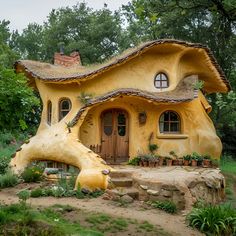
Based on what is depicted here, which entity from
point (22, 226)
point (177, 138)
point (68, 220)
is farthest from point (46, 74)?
point (22, 226)

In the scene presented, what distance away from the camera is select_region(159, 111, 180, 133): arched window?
17938mm

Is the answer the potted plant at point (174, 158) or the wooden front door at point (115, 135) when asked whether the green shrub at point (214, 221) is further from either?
the wooden front door at point (115, 135)

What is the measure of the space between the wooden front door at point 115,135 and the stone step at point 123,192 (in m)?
4.25

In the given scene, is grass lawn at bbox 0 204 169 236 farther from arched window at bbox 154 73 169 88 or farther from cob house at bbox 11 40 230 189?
arched window at bbox 154 73 169 88

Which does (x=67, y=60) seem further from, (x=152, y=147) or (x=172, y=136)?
(x=172, y=136)

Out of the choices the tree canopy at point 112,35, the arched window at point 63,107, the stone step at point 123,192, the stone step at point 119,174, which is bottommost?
the stone step at point 123,192

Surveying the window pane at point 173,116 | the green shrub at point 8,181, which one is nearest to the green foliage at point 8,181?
the green shrub at point 8,181

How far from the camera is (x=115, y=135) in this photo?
57.7 feet

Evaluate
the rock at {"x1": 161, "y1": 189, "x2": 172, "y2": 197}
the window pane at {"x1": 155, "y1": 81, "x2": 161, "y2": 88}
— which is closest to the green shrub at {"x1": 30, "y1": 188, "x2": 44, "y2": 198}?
the rock at {"x1": 161, "y1": 189, "x2": 172, "y2": 197}

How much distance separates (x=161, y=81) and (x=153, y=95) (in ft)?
5.93

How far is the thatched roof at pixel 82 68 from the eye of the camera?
54.8 feet

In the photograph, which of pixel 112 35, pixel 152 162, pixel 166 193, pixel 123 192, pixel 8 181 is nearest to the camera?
pixel 166 193

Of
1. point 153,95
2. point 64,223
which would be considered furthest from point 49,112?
point 64,223

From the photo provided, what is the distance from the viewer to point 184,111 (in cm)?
1780
